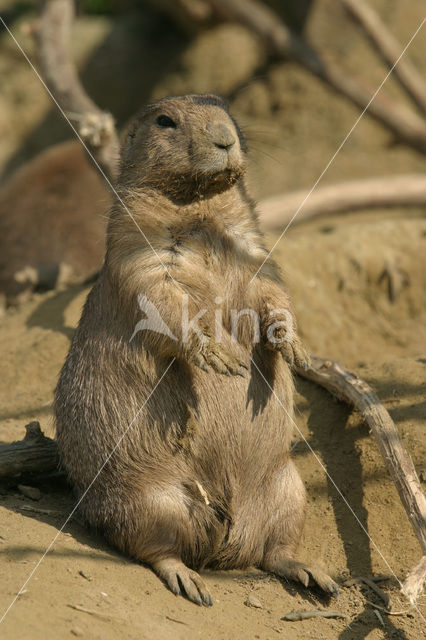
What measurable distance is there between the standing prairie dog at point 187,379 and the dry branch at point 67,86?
125 inches

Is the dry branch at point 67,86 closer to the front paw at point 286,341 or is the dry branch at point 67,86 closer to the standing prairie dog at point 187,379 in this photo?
the standing prairie dog at point 187,379

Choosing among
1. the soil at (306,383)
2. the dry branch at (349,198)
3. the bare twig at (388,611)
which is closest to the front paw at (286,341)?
the soil at (306,383)

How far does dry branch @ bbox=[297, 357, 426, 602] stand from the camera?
12.9 feet

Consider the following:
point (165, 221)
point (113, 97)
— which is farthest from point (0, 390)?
point (113, 97)

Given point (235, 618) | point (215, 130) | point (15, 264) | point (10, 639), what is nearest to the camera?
point (10, 639)

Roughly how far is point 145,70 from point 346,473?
32.3 feet

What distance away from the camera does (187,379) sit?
4.04 meters

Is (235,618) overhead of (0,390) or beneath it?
overhead

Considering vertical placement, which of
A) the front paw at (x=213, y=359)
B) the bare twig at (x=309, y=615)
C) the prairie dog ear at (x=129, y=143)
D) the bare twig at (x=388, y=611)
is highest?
the prairie dog ear at (x=129, y=143)

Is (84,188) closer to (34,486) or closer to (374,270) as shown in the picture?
(374,270)

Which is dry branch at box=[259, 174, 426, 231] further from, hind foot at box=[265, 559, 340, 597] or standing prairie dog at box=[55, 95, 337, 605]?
hind foot at box=[265, 559, 340, 597]

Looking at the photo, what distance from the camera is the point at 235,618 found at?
364 cm

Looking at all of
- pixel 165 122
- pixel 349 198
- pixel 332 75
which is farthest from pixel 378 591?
pixel 332 75

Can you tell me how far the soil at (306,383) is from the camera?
11.6ft
